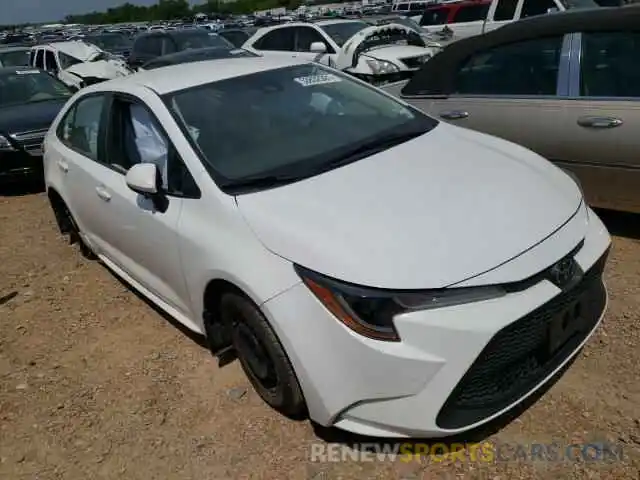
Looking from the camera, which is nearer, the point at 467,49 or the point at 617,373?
the point at 617,373

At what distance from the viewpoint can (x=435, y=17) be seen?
15672 mm

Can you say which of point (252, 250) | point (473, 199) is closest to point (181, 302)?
point (252, 250)

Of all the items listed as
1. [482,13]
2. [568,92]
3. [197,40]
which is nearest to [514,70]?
[568,92]

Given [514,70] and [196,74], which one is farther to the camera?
[514,70]

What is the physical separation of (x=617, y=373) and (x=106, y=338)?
2.83m

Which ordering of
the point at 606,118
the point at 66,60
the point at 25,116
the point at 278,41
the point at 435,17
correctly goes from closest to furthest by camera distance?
the point at 606,118 → the point at 25,116 → the point at 278,41 → the point at 66,60 → the point at 435,17

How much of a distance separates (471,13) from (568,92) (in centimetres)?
1183

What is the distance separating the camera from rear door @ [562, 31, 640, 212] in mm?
3551

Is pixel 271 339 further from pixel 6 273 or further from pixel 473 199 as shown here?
pixel 6 273

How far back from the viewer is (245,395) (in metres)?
2.82

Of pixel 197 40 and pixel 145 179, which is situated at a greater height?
pixel 197 40

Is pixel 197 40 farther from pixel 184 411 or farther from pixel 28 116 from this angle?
pixel 184 411

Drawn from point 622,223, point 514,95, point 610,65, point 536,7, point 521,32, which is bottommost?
point 622,223

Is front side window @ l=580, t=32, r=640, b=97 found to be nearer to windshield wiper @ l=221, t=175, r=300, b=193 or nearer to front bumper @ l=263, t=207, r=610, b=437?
front bumper @ l=263, t=207, r=610, b=437
